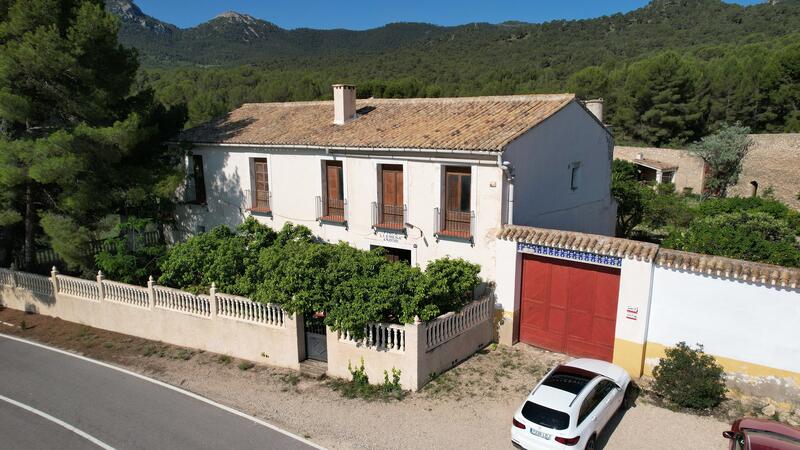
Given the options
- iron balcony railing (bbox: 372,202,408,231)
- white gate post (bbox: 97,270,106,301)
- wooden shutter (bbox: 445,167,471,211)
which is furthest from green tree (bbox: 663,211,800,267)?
white gate post (bbox: 97,270,106,301)

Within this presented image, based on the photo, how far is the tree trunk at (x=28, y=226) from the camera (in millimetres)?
18253

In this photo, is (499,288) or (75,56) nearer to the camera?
(499,288)

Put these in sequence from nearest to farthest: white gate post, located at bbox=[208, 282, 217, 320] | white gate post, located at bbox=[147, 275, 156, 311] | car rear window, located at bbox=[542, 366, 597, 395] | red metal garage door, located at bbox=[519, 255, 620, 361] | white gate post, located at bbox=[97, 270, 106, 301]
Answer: car rear window, located at bbox=[542, 366, 597, 395], red metal garage door, located at bbox=[519, 255, 620, 361], white gate post, located at bbox=[208, 282, 217, 320], white gate post, located at bbox=[147, 275, 156, 311], white gate post, located at bbox=[97, 270, 106, 301]

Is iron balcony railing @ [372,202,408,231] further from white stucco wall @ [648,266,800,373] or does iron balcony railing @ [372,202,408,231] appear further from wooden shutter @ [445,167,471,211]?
white stucco wall @ [648,266,800,373]

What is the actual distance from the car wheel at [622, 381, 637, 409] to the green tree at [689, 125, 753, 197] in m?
35.5

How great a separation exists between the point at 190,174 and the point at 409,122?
31.5 ft

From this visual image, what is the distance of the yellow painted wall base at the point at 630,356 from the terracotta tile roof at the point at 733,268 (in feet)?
6.68

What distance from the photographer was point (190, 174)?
2112 cm

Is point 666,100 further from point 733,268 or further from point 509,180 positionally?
point 733,268

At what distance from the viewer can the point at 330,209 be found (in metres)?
17.8

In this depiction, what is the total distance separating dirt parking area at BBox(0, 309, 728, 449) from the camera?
10.3 meters

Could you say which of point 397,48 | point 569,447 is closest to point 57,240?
point 569,447

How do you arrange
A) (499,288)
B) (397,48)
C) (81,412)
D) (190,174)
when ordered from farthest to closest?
1. (397,48)
2. (190,174)
3. (499,288)
4. (81,412)

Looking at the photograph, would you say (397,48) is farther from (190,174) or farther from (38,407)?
(38,407)
